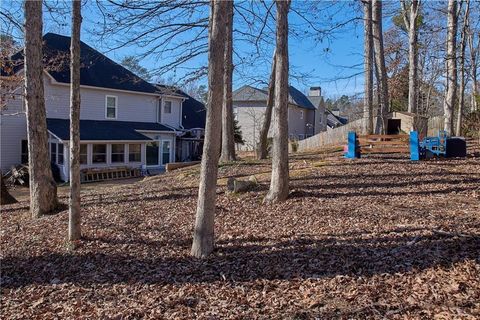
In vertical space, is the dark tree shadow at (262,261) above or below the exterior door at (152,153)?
below

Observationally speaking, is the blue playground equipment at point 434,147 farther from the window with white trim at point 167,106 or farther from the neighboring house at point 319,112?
the neighboring house at point 319,112

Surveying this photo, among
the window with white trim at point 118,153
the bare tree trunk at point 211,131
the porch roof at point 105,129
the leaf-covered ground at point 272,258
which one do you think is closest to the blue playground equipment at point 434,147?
the leaf-covered ground at point 272,258

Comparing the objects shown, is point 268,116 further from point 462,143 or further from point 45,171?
point 45,171

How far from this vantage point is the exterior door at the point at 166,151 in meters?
23.8

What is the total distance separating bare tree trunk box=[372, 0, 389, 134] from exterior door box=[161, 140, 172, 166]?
46.1 feet

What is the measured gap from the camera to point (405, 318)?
3139 mm

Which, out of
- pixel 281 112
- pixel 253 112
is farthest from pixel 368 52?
pixel 253 112

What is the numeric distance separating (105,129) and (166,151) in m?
4.52

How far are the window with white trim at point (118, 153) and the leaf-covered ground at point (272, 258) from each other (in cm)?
1260

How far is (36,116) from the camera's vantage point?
790cm

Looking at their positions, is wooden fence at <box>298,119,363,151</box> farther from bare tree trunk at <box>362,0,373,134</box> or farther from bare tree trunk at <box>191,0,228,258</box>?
bare tree trunk at <box>191,0,228,258</box>

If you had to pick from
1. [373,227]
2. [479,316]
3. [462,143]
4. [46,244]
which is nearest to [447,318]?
[479,316]

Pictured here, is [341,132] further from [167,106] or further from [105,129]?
[105,129]

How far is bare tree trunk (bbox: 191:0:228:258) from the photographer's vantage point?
184 inches
